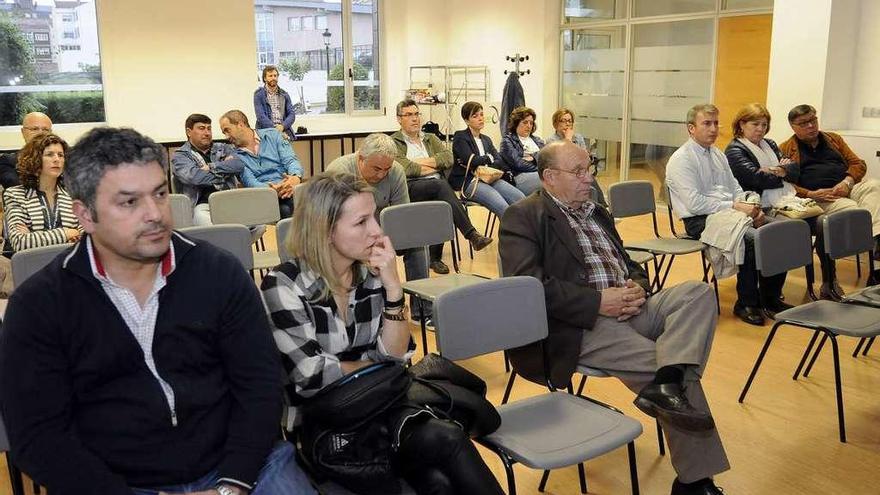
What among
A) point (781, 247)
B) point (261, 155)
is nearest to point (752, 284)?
point (781, 247)

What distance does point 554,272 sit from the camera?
2949 millimetres

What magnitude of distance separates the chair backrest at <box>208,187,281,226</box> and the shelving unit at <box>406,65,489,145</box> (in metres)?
6.20

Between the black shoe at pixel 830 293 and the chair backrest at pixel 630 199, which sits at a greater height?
the chair backrest at pixel 630 199

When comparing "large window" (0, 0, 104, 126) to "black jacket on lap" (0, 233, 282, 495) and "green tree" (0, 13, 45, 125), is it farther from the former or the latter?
"black jacket on lap" (0, 233, 282, 495)

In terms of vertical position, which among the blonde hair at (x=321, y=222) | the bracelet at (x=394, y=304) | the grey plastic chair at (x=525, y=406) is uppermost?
the blonde hair at (x=321, y=222)

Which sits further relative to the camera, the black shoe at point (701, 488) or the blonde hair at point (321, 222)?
the black shoe at point (701, 488)

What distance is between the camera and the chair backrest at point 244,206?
446 cm

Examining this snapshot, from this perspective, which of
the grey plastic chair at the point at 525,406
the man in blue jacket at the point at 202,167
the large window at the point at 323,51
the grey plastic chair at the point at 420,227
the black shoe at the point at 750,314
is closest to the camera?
the grey plastic chair at the point at 525,406

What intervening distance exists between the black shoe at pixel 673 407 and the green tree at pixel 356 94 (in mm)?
9169

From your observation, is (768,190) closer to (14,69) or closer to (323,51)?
(323,51)

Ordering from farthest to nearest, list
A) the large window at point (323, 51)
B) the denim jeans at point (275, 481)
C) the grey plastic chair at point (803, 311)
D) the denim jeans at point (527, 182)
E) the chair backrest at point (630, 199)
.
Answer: the large window at point (323, 51), the denim jeans at point (527, 182), the chair backrest at point (630, 199), the grey plastic chair at point (803, 311), the denim jeans at point (275, 481)

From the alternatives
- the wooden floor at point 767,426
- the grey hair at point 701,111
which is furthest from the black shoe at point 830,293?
the grey hair at point 701,111

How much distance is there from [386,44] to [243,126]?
562 cm

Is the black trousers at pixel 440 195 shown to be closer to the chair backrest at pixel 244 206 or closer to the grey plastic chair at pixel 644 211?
the grey plastic chair at pixel 644 211
